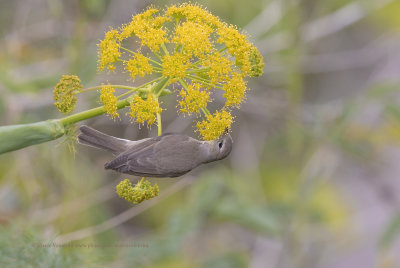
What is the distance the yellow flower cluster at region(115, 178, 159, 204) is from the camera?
1.60 metres

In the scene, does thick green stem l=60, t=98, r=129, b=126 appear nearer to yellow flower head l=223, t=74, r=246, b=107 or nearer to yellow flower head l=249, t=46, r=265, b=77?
yellow flower head l=223, t=74, r=246, b=107

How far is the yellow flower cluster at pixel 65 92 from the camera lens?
1.61 metres

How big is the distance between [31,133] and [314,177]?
99.7 inches

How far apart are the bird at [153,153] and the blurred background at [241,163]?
2.49 ft

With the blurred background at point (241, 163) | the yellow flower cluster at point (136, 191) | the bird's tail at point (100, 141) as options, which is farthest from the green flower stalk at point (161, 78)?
the blurred background at point (241, 163)

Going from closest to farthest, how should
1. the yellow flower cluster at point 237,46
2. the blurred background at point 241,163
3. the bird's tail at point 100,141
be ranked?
the yellow flower cluster at point 237,46 → the bird's tail at point 100,141 → the blurred background at point 241,163

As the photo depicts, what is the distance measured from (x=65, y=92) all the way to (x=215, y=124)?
476 mm

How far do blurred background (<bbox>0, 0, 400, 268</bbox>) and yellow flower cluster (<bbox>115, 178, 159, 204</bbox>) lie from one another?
0.85 m

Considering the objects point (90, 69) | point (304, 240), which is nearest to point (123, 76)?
point (90, 69)

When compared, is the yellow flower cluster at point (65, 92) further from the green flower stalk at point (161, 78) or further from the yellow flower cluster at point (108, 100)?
the yellow flower cluster at point (108, 100)

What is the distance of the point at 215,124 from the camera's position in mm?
1717

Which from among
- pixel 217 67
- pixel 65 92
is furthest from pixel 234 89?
pixel 65 92

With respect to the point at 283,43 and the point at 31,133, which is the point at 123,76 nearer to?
the point at 283,43

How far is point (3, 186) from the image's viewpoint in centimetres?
376
